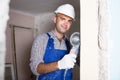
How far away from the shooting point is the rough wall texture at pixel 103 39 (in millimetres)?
1028

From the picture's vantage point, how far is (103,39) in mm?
1024

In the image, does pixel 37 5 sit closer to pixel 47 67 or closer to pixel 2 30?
Answer: pixel 47 67

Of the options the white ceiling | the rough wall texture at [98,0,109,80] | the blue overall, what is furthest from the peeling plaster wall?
the white ceiling

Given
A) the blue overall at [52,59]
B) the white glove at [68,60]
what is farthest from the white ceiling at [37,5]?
the white glove at [68,60]

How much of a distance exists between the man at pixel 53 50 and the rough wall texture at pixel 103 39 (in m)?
0.50

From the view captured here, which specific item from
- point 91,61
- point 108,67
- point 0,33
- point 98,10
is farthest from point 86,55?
point 0,33

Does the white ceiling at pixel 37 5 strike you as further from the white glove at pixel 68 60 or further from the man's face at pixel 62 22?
the white glove at pixel 68 60

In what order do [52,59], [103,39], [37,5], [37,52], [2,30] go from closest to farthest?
[2,30], [103,39], [37,52], [52,59], [37,5]

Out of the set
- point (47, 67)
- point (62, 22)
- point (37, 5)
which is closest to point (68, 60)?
point (47, 67)

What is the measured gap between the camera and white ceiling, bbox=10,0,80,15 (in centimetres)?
260

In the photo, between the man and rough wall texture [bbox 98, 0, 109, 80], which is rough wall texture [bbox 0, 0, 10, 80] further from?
the man

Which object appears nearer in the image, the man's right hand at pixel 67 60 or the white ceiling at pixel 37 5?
the man's right hand at pixel 67 60

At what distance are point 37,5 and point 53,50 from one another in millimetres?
1417

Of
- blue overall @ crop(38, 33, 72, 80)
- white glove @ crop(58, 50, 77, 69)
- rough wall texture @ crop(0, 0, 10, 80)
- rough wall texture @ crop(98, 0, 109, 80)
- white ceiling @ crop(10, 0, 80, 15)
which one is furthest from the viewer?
white ceiling @ crop(10, 0, 80, 15)
